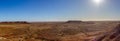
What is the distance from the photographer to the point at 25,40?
31.5 m

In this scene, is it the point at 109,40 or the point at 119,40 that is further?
the point at 109,40

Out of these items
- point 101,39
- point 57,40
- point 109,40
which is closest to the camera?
point 109,40

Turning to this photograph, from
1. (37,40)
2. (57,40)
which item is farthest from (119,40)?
(37,40)

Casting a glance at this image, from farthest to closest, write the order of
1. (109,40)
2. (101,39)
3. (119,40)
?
1. (101,39)
2. (109,40)
3. (119,40)

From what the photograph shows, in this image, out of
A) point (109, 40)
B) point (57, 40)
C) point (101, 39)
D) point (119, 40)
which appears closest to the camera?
point (119, 40)

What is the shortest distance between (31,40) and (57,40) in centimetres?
452

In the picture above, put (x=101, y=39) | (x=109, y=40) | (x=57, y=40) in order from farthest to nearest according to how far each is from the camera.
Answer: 1. (x=57, y=40)
2. (x=101, y=39)
3. (x=109, y=40)

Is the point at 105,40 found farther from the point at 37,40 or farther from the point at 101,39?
the point at 37,40

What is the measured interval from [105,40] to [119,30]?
224 cm

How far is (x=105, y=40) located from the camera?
813 inches

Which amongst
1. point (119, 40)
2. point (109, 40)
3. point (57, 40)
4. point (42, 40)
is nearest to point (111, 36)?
point (109, 40)

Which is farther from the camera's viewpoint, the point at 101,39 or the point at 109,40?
the point at 101,39

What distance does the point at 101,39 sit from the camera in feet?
73.4

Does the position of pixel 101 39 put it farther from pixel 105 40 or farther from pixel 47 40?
pixel 47 40
